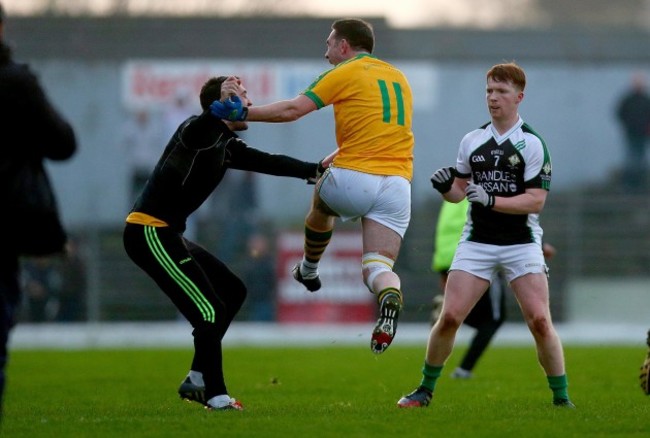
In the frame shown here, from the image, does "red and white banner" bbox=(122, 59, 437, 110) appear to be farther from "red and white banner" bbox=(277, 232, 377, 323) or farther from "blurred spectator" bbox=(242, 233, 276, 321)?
"blurred spectator" bbox=(242, 233, 276, 321)

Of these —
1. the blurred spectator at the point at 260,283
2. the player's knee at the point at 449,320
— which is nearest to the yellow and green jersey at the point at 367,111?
the player's knee at the point at 449,320

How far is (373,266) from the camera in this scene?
882 cm

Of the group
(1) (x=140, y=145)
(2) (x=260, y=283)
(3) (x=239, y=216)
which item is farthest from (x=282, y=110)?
(1) (x=140, y=145)

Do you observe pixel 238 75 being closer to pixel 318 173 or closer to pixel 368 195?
pixel 318 173

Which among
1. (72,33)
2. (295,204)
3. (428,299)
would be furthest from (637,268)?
(72,33)

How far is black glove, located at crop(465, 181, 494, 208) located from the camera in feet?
27.6

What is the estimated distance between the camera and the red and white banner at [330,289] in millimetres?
20453

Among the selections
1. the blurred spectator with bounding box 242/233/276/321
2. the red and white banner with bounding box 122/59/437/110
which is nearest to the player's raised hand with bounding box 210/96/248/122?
the blurred spectator with bounding box 242/233/276/321

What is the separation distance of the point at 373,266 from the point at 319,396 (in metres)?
2.14

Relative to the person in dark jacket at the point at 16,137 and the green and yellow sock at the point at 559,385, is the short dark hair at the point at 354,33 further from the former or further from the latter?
the person in dark jacket at the point at 16,137

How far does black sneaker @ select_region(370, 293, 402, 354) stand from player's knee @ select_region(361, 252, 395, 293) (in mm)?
239

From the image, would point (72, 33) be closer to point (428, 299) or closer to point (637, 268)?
point (428, 299)

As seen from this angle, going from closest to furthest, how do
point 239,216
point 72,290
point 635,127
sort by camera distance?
point 72,290, point 239,216, point 635,127

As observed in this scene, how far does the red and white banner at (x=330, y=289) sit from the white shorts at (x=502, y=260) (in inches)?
463
